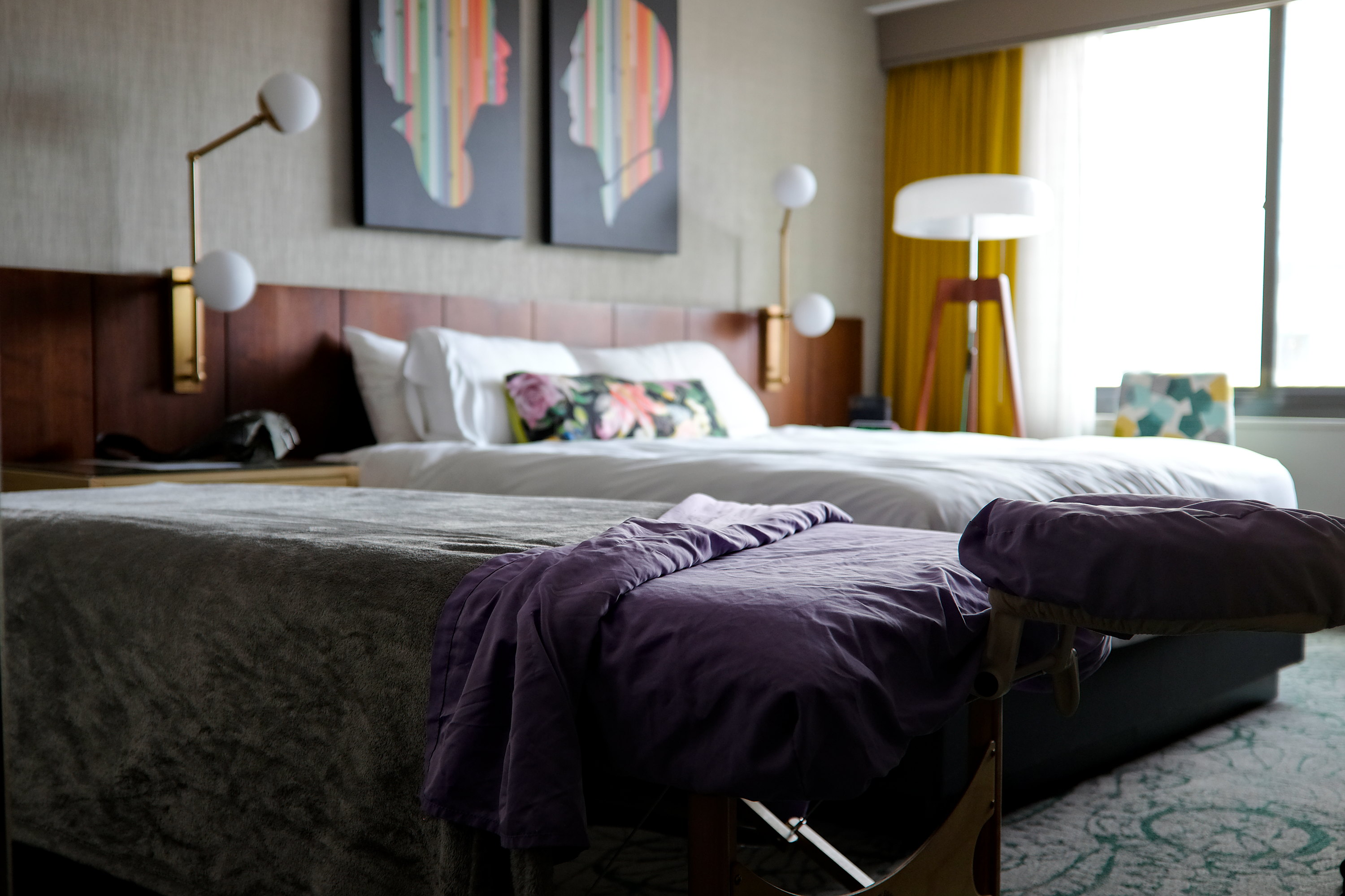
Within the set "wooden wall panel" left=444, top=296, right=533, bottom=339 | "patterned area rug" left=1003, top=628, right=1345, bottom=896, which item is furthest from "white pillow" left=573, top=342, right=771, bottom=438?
"patterned area rug" left=1003, top=628, right=1345, bottom=896

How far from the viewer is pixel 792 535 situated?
1.80 meters

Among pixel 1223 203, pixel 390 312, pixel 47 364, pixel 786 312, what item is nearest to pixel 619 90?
pixel 786 312

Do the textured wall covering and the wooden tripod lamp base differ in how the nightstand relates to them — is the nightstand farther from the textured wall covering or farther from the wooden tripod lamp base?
the wooden tripod lamp base

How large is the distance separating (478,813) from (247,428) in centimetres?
210

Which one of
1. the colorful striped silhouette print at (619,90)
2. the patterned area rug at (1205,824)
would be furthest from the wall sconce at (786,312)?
the patterned area rug at (1205,824)

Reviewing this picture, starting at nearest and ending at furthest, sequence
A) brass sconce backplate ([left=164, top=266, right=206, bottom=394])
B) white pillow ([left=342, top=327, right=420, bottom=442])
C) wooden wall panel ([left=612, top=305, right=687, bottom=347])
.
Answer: brass sconce backplate ([left=164, top=266, right=206, bottom=394]), white pillow ([left=342, top=327, right=420, bottom=442]), wooden wall panel ([left=612, top=305, right=687, bottom=347])

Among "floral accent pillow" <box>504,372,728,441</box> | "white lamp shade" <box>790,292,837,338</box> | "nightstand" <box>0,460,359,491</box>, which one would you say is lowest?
"nightstand" <box>0,460,359,491</box>

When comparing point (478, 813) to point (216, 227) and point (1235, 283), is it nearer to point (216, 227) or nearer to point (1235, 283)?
point (216, 227)

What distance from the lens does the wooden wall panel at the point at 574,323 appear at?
4250mm

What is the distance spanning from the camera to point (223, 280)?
3029 millimetres

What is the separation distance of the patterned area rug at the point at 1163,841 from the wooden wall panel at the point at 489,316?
7.42 feet

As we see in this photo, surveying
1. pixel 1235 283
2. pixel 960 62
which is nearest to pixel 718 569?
pixel 1235 283

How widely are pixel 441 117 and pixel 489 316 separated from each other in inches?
27.3

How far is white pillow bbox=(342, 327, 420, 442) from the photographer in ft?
11.8
